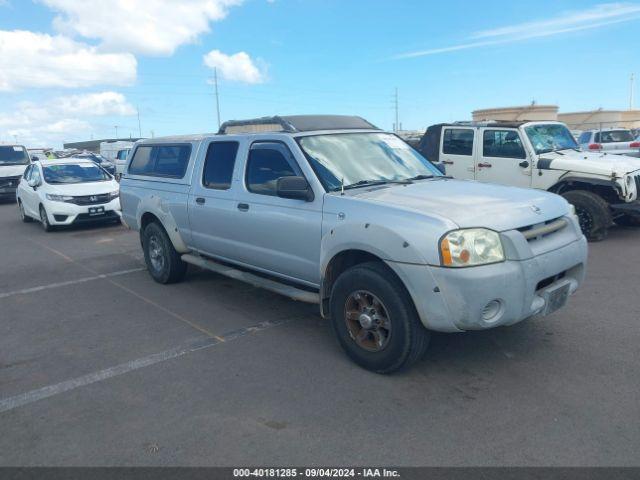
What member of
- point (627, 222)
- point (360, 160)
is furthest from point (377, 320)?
point (627, 222)

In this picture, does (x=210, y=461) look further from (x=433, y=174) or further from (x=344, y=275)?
(x=433, y=174)

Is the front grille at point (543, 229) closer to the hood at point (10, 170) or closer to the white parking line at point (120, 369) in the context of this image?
the white parking line at point (120, 369)

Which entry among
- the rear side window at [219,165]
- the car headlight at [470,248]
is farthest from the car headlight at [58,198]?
the car headlight at [470,248]

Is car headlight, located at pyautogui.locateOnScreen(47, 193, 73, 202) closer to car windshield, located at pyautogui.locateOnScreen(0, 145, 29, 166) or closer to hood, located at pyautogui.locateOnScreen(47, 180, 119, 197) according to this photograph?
hood, located at pyautogui.locateOnScreen(47, 180, 119, 197)

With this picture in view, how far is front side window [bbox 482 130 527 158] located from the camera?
9.03 meters

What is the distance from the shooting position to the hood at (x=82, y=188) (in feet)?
38.8

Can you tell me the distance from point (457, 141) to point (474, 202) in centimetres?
636

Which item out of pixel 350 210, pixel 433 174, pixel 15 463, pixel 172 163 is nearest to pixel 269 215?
pixel 350 210

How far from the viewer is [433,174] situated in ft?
17.1

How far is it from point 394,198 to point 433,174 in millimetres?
1266

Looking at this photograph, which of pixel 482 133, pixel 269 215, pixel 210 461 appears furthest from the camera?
pixel 482 133

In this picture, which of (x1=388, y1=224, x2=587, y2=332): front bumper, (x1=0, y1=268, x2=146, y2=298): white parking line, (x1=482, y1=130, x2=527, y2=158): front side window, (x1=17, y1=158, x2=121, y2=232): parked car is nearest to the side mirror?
(x1=388, y1=224, x2=587, y2=332): front bumper

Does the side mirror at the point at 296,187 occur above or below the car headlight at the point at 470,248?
above

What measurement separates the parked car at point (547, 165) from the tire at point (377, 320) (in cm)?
575
